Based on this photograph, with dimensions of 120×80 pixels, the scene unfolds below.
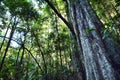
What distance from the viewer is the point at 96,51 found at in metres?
3.43

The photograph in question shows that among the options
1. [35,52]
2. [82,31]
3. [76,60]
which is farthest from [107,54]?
A: [35,52]

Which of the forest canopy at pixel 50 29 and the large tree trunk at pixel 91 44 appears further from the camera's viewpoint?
the forest canopy at pixel 50 29

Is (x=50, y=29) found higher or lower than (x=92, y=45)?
higher

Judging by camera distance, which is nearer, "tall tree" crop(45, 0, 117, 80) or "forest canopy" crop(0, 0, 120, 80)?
"tall tree" crop(45, 0, 117, 80)

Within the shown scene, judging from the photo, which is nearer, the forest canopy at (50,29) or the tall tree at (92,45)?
the tall tree at (92,45)

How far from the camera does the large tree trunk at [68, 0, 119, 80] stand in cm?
313

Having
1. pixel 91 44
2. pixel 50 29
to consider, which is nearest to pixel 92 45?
pixel 91 44

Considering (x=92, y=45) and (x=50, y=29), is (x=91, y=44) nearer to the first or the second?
(x=92, y=45)

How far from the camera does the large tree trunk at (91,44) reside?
123 inches

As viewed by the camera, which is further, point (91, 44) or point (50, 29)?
point (50, 29)

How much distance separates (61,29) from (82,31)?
1059cm

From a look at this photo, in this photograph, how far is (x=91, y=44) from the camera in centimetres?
360

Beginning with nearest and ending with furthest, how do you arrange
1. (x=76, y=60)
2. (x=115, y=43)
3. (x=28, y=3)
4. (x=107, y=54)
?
(x=107, y=54), (x=115, y=43), (x=76, y=60), (x=28, y=3)

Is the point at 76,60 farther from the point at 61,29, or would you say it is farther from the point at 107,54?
the point at 61,29
